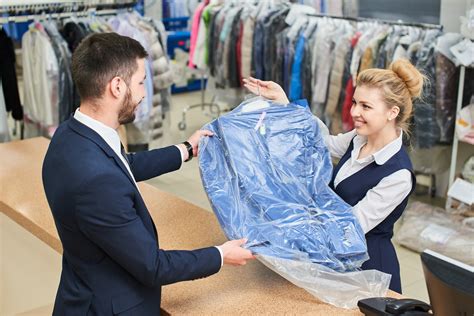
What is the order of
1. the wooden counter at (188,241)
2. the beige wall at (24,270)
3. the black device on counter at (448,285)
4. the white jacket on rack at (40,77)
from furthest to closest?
the white jacket on rack at (40,77) < the beige wall at (24,270) < the wooden counter at (188,241) < the black device on counter at (448,285)

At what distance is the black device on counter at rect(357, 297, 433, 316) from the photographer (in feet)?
5.85

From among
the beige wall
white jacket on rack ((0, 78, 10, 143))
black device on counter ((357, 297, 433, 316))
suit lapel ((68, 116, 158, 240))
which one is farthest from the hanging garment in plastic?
white jacket on rack ((0, 78, 10, 143))

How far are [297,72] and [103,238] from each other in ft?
12.8

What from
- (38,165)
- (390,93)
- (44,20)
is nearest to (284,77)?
(44,20)

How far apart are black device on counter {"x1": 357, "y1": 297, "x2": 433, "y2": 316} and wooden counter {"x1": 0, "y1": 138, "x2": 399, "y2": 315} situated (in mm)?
85

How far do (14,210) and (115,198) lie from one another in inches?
47.8

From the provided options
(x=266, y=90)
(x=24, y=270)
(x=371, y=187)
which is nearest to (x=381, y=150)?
(x=371, y=187)

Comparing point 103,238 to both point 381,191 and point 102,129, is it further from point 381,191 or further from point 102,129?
point 381,191

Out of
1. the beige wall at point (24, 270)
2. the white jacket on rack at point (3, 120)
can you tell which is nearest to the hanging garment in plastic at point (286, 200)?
the beige wall at point (24, 270)

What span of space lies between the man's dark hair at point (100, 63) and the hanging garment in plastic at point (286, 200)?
0.47 meters

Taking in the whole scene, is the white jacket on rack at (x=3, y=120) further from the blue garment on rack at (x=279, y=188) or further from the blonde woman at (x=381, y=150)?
the blue garment on rack at (x=279, y=188)

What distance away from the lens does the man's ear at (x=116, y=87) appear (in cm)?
177

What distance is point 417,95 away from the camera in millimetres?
2486

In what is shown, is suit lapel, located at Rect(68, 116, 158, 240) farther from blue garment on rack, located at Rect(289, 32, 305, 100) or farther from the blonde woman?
blue garment on rack, located at Rect(289, 32, 305, 100)
